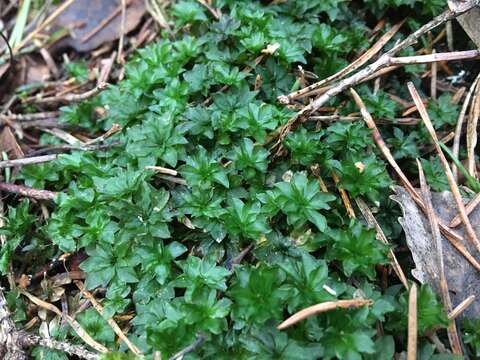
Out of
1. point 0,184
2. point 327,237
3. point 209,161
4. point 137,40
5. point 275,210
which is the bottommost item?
point 327,237

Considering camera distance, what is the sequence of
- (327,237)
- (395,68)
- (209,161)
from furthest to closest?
(395,68), (209,161), (327,237)

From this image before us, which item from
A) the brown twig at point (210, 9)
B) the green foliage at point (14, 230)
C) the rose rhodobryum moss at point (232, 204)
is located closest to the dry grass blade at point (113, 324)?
the rose rhodobryum moss at point (232, 204)

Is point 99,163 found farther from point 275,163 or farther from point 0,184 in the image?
point 275,163

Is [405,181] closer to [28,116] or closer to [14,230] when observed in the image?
[14,230]

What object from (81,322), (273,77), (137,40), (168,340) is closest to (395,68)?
(273,77)

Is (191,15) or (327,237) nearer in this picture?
(327,237)

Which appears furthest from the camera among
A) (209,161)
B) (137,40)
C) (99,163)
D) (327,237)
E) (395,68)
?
(137,40)
